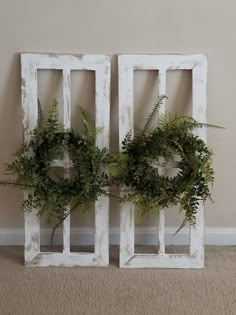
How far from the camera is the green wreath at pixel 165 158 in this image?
7.25ft

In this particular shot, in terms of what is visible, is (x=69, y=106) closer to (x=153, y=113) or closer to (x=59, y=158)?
(x=59, y=158)

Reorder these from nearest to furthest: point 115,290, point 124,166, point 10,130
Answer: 1. point 115,290
2. point 124,166
3. point 10,130

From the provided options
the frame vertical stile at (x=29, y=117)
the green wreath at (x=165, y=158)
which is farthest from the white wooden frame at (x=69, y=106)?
the green wreath at (x=165, y=158)

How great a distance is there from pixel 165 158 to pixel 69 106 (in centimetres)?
Result: 46

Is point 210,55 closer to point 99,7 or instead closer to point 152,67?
point 152,67

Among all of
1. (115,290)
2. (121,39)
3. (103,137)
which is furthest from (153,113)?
(115,290)

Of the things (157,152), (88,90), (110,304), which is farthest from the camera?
(88,90)

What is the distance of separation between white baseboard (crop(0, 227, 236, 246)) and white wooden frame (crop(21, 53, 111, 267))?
15 centimetres

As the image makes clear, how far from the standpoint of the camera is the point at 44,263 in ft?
7.68

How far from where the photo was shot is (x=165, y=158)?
7.48 ft

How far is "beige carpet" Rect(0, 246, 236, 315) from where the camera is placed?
2012 mm

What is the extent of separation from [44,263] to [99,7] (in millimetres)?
1098

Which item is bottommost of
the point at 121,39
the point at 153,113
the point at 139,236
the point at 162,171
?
the point at 139,236

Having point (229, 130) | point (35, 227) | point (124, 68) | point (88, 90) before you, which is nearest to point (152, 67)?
point (124, 68)
